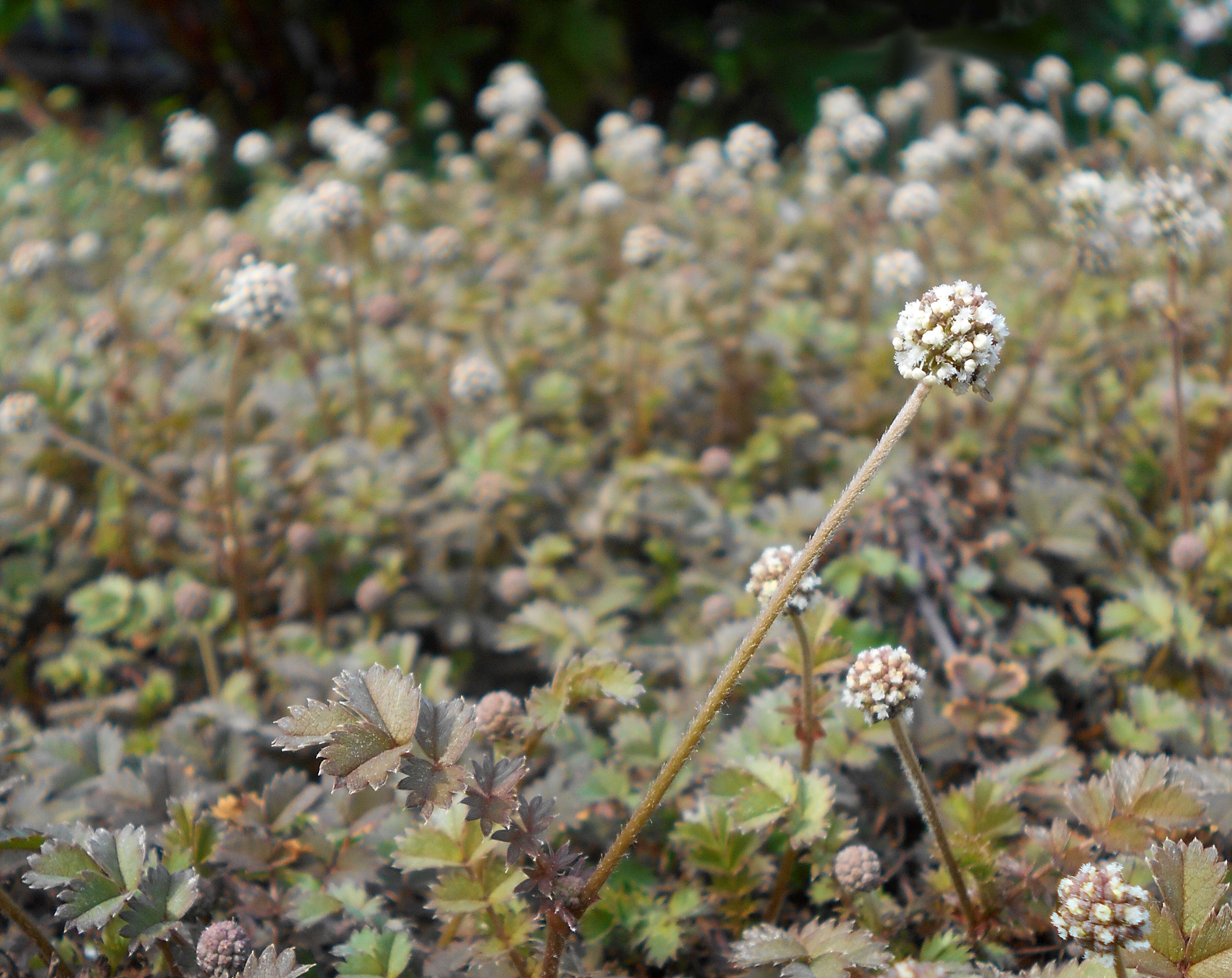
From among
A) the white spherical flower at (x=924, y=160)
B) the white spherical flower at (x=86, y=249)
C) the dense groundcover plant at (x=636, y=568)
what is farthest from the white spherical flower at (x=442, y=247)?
the white spherical flower at (x=924, y=160)

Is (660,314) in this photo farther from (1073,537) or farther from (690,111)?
(690,111)

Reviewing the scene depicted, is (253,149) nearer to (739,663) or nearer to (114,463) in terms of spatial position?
(114,463)

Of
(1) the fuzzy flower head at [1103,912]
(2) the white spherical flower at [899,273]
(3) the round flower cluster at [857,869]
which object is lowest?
(3) the round flower cluster at [857,869]

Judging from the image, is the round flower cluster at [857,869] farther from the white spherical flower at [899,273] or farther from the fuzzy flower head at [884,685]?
the white spherical flower at [899,273]

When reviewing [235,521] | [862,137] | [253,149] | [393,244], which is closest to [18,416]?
[235,521]

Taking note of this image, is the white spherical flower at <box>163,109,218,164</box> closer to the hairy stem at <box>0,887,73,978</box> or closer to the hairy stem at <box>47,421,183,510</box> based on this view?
the hairy stem at <box>47,421,183,510</box>

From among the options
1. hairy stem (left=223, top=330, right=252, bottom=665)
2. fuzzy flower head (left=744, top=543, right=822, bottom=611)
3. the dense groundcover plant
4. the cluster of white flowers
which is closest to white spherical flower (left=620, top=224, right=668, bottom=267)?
the dense groundcover plant
